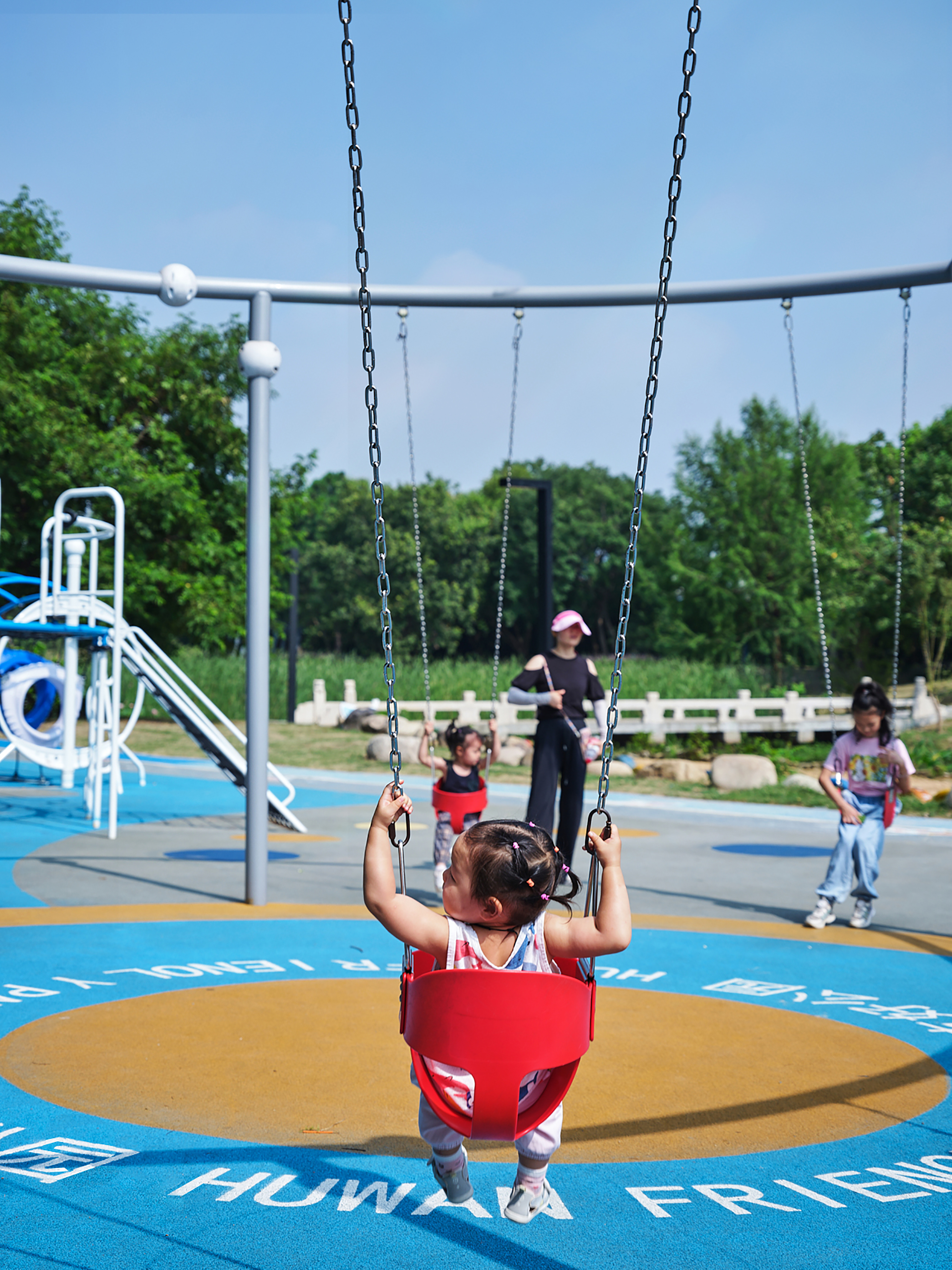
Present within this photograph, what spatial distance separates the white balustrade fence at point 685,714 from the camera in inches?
987

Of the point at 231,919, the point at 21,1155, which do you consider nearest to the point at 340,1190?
the point at 21,1155

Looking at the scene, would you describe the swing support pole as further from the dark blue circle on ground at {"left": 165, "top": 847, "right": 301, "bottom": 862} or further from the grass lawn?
the grass lawn

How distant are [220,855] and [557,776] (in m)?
Result: 3.56

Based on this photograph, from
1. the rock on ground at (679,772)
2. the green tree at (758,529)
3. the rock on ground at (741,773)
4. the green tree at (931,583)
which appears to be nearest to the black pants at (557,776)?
the rock on ground at (741,773)

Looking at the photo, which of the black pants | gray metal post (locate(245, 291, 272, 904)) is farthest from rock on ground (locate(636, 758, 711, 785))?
gray metal post (locate(245, 291, 272, 904))

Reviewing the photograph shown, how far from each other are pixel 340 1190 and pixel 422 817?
9167mm

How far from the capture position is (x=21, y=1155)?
11.0 ft

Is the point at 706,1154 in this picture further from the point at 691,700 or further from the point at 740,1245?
the point at 691,700

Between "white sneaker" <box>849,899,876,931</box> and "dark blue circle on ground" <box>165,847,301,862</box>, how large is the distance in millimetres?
4528

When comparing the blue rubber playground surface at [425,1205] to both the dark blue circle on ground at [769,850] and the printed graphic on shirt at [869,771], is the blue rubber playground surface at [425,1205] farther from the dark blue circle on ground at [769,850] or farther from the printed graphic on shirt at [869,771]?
the dark blue circle on ground at [769,850]

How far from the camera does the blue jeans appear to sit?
23.1 ft

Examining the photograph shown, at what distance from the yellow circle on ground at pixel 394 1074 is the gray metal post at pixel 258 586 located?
191cm

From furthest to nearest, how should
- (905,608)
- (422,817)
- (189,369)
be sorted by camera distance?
(905,608) → (189,369) → (422,817)

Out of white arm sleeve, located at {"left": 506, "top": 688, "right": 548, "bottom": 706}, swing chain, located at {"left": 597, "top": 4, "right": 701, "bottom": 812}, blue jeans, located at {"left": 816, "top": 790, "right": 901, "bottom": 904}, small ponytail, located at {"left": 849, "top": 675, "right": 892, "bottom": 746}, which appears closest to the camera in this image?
swing chain, located at {"left": 597, "top": 4, "right": 701, "bottom": 812}
